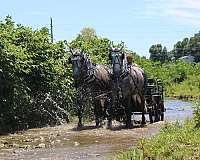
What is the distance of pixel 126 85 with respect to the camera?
1839 cm

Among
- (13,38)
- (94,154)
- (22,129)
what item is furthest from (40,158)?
(13,38)

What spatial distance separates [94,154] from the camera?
12.4 metres

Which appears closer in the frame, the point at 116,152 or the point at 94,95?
the point at 116,152

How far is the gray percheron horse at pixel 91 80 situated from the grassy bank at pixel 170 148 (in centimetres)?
564

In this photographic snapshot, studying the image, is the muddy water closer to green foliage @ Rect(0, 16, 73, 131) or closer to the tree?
green foliage @ Rect(0, 16, 73, 131)

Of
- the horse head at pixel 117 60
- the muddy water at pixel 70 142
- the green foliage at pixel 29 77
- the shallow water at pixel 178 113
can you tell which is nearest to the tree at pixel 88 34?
the shallow water at pixel 178 113

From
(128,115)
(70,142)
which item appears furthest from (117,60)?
Result: (70,142)

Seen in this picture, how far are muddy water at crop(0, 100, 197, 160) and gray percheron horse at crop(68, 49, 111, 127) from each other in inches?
25.7

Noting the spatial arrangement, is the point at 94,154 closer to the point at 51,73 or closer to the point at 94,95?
the point at 94,95

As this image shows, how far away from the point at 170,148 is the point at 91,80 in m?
7.95

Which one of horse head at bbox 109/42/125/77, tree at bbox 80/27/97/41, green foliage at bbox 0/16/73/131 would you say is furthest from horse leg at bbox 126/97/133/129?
tree at bbox 80/27/97/41

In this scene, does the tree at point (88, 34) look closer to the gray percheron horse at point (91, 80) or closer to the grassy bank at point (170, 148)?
the gray percheron horse at point (91, 80)

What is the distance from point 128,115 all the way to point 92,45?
9.05m

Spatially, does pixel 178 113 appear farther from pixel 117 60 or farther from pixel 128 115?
pixel 117 60
